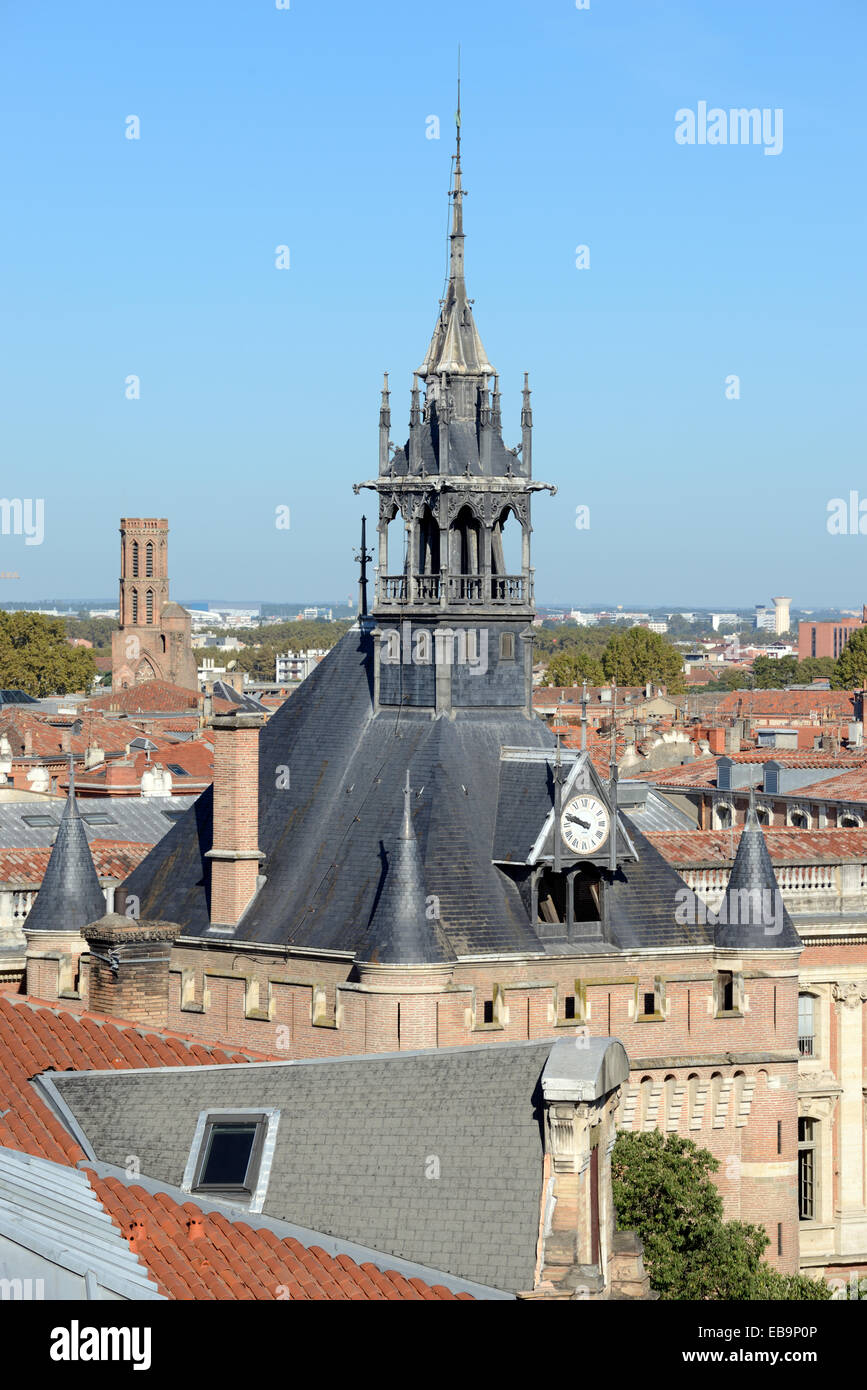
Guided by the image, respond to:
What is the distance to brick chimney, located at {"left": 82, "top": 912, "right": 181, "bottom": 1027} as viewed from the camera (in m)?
43.5

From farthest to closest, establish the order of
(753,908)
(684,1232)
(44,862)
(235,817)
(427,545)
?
1. (44,862)
2. (427,545)
3. (235,817)
4. (753,908)
5. (684,1232)

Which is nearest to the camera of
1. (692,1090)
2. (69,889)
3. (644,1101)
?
(644,1101)

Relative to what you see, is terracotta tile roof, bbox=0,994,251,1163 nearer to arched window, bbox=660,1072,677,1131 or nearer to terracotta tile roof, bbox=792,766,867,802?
arched window, bbox=660,1072,677,1131

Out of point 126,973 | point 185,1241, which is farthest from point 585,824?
point 185,1241

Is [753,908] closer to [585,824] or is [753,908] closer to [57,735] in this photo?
[585,824]

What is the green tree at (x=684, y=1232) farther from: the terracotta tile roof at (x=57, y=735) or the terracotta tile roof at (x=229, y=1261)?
the terracotta tile roof at (x=57, y=735)

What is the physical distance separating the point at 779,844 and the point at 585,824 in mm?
17700

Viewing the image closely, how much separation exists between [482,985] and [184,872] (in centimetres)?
821

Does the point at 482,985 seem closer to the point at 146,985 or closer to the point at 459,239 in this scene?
the point at 146,985

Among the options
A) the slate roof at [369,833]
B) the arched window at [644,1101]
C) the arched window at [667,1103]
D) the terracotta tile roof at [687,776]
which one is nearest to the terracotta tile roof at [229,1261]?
the slate roof at [369,833]

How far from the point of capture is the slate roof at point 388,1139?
3025 centimetres

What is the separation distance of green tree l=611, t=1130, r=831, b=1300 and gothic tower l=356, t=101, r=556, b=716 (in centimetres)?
1036

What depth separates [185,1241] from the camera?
2825cm

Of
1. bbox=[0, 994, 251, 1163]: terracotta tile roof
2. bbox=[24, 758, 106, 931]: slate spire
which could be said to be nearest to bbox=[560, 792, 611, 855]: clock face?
bbox=[24, 758, 106, 931]: slate spire
